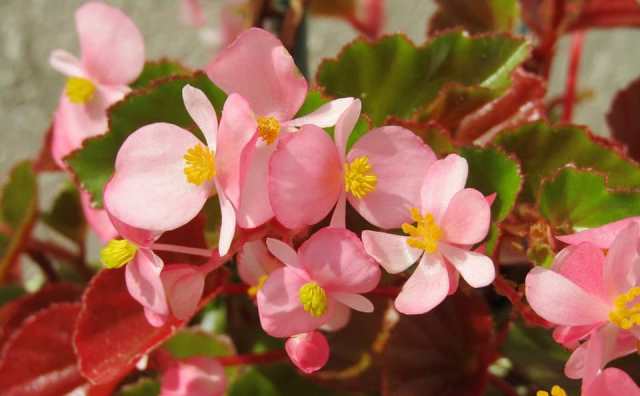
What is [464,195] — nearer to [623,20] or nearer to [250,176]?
A: [250,176]

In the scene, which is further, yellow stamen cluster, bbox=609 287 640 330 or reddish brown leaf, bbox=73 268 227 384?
reddish brown leaf, bbox=73 268 227 384

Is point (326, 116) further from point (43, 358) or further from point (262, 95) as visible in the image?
point (43, 358)

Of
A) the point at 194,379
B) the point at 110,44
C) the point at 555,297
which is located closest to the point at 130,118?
the point at 110,44

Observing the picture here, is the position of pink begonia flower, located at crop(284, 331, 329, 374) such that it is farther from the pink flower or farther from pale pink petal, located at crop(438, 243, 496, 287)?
the pink flower

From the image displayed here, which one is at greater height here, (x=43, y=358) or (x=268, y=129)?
(x=268, y=129)

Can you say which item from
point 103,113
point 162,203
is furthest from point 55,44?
point 162,203

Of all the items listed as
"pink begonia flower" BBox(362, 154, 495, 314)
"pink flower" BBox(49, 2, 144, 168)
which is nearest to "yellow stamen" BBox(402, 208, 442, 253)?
"pink begonia flower" BBox(362, 154, 495, 314)
